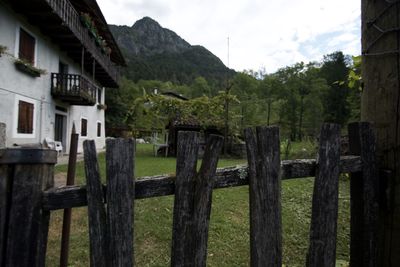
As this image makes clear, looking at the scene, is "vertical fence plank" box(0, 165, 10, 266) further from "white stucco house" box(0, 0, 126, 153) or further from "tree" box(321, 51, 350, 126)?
"tree" box(321, 51, 350, 126)

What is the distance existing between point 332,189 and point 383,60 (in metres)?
0.72

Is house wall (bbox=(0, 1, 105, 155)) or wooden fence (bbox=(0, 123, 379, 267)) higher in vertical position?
house wall (bbox=(0, 1, 105, 155))

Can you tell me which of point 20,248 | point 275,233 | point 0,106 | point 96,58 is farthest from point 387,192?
point 96,58

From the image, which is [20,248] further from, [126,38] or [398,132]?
[126,38]

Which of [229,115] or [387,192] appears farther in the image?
[229,115]

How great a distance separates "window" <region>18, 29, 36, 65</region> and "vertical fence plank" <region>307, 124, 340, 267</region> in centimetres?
1124

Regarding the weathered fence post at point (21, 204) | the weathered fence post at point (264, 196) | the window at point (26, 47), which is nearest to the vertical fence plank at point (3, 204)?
the weathered fence post at point (21, 204)

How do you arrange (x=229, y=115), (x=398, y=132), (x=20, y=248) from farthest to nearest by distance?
(x=229, y=115)
(x=398, y=132)
(x=20, y=248)

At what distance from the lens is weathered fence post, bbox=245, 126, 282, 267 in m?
1.31

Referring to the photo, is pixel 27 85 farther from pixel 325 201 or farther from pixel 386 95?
pixel 386 95

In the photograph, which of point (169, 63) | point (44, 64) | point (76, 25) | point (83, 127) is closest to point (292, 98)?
point (83, 127)

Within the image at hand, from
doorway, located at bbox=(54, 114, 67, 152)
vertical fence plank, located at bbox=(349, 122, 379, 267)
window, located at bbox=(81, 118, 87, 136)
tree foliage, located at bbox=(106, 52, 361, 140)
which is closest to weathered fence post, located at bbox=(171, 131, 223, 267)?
vertical fence plank, located at bbox=(349, 122, 379, 267)

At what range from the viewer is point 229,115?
15570mm

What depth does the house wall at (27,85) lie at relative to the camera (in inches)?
344
